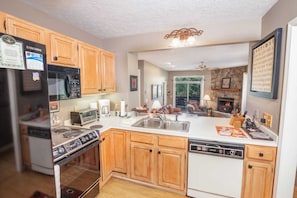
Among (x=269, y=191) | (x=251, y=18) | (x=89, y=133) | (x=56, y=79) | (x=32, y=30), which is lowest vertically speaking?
(x=269, y=191)

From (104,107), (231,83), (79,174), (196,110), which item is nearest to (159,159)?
(79,174)

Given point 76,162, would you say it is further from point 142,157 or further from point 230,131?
point 230,131

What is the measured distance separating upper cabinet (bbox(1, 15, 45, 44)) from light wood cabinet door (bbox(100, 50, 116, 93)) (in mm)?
1034

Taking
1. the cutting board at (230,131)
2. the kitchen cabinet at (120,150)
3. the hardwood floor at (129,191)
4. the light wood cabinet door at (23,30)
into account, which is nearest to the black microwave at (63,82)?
the light wood cabinet door at (23,30)

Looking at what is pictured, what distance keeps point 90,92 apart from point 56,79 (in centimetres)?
58

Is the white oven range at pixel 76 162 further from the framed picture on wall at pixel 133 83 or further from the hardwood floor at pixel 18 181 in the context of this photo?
the framed picture on wall at pixel 133 83

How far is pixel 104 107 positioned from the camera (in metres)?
2.81

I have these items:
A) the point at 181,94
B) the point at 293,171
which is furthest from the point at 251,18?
the point at 181,94

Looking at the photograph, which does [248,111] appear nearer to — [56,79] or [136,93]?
[136,93]

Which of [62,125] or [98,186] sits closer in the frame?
[98,186]

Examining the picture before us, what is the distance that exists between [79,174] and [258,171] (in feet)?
6.54

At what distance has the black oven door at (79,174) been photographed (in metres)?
1.47

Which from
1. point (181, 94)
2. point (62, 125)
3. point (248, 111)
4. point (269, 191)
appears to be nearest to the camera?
point (269, 191)

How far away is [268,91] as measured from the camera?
1745 millimetres
